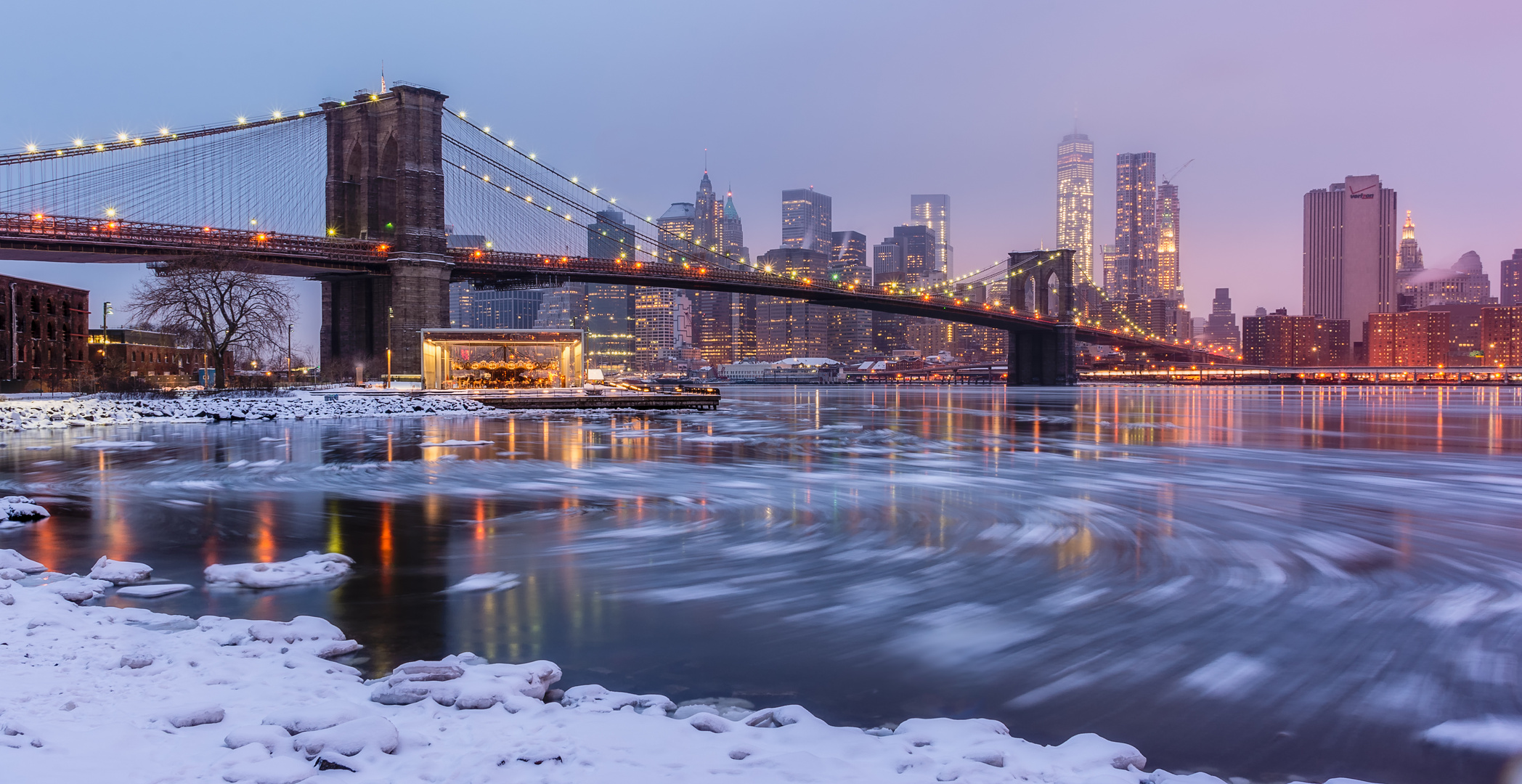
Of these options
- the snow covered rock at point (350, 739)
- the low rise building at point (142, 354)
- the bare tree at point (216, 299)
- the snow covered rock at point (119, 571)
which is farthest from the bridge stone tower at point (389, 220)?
the snow covered rock at point (350, 739)

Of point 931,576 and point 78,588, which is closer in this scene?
point 78,588

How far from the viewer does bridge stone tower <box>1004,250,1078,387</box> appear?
320 ft

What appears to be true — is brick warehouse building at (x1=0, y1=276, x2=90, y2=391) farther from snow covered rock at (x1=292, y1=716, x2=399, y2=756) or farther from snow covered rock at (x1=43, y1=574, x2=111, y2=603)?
snow covered rock at (x1=292, y1=716, x2=399, y2=756)

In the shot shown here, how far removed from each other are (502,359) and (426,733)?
46.9 m

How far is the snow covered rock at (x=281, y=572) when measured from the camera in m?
6.53

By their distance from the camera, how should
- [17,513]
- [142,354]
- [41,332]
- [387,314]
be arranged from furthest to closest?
[142,354], [41,332], [387,314], [17,513]

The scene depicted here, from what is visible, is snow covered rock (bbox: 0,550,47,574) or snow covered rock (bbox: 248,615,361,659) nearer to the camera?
snow covered rock (bbox: 248,615,361,659)

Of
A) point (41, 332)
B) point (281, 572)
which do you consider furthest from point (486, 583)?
point (41, 332)

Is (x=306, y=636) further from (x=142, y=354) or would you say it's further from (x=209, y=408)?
(x=142, y=354)

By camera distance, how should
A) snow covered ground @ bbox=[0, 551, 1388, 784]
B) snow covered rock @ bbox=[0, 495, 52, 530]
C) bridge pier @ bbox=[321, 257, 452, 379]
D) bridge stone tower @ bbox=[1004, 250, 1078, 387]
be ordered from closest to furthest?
snow covered ground @ bbox=[0, 551, 1388, 784], snow covered rock @ bbox=[0, 495, 52, 530], bridge pier @ bbox=[321, 257, 452, 379], bridge stone tower @ bbox=[1004, 250, 1078, 387]

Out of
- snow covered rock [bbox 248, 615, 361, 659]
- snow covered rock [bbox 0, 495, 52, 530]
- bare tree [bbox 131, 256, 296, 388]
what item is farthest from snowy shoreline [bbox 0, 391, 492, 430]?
snow covered rock [bbox 248, 615, 361, 659]

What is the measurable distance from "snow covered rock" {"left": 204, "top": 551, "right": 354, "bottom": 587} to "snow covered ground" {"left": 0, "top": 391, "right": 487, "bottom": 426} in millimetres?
23506

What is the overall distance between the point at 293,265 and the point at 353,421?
983 inches

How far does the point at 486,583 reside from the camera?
21.2 ft
